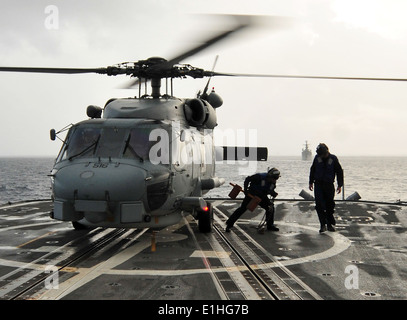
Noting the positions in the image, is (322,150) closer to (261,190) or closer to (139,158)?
(261,190)

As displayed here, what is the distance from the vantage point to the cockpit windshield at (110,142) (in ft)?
27.5

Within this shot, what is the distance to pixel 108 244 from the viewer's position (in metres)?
8.91

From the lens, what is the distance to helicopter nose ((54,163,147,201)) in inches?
299

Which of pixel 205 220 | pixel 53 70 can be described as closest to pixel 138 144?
pixel 205 220

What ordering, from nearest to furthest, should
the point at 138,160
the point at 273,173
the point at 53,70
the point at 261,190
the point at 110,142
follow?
the point at 138,160 → the point at 110,142 → the point at 53,70 → the point at 273,173 → the point at 261,190

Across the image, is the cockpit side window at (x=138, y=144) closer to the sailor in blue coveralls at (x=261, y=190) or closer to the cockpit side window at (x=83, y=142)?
the cockpit side window at (x=83, y=142)

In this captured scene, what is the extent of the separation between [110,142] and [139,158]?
0.75 metres

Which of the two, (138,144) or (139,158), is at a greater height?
(138,144)

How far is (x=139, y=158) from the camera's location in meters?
8.28

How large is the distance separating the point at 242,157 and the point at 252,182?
3.41 metres

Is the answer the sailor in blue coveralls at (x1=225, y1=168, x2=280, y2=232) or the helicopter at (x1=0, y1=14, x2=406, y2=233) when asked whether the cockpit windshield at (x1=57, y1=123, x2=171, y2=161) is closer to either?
the helicopter at (x1=0, y1=14, x2=406, y2=233)

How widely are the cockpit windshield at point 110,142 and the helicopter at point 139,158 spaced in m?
0.02

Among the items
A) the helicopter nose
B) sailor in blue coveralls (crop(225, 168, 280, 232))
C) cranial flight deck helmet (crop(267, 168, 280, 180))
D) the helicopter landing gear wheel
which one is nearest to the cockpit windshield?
the helicopter nose

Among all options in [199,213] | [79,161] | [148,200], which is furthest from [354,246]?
[79,161]
